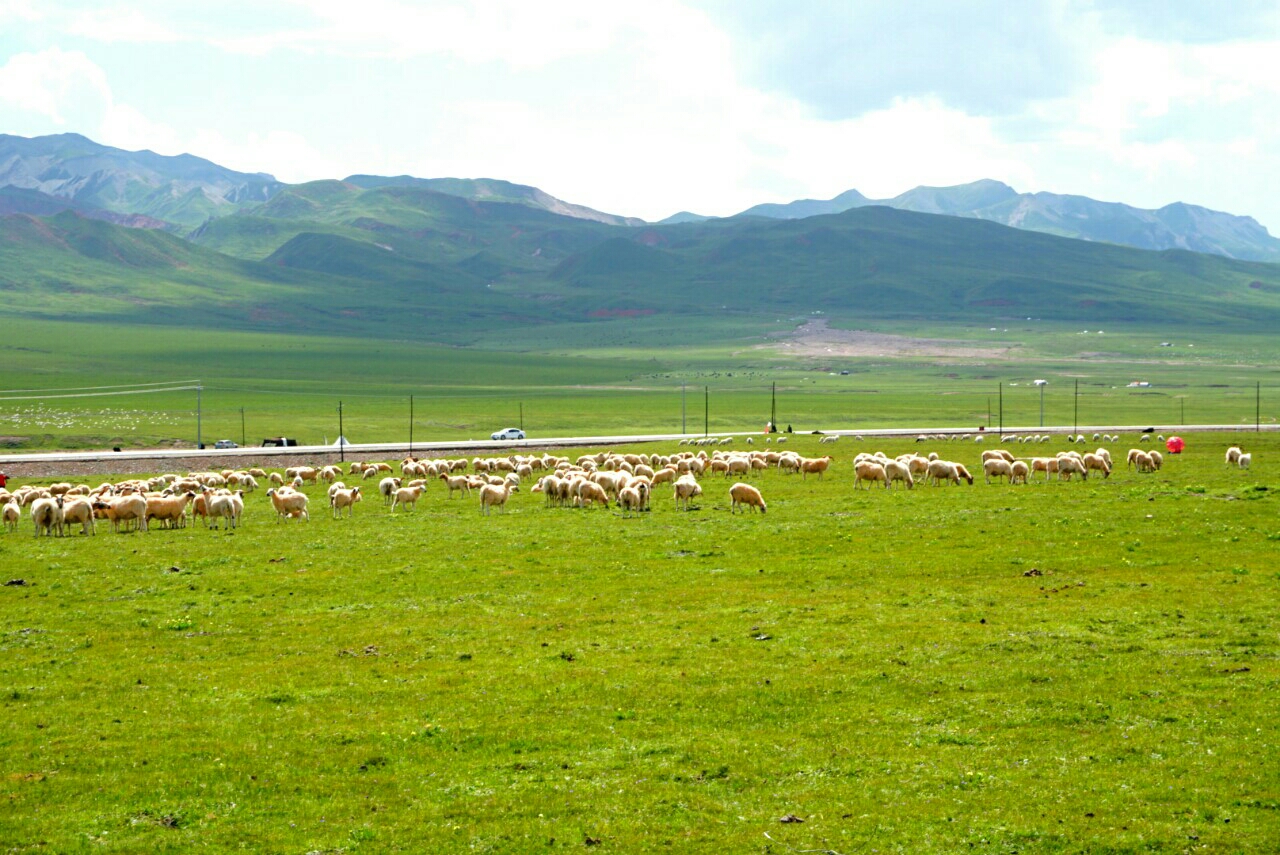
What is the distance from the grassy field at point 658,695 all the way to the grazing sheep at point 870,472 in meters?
12.8

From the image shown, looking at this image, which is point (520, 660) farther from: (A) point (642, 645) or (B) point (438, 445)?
(B) point (438, 445)

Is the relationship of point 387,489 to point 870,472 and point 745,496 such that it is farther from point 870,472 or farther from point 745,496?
point 870,472

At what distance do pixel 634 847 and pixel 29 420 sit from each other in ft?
365

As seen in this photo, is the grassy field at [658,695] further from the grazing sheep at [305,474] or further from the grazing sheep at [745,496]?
the grazing sheep at [305,474]

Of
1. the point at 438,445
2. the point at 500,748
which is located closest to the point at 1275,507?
the point at 500,748

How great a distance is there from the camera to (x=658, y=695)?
15.9 m

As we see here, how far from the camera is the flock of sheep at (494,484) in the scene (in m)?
35.4

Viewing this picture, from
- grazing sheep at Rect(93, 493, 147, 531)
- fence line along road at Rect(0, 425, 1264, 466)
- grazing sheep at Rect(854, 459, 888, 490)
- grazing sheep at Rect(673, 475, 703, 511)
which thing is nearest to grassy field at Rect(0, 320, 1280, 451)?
fence line along road at Rect(0, 425, 1264, 466)

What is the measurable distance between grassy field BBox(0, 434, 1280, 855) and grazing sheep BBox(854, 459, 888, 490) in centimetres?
1282

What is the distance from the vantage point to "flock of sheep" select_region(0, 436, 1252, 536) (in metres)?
35.4

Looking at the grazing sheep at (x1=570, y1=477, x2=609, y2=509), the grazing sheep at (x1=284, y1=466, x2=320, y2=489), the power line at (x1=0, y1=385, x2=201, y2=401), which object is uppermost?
the power line at (x1=0, y1=385, x2=201, y2=401)

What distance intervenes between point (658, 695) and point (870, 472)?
91.1 ft

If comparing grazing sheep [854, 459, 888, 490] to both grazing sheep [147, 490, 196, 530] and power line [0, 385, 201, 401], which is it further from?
power line [0, 385, 201, 401]

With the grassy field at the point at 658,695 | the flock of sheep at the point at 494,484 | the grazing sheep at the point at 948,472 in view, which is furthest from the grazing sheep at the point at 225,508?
the grazing sheep at the point at 948,472
